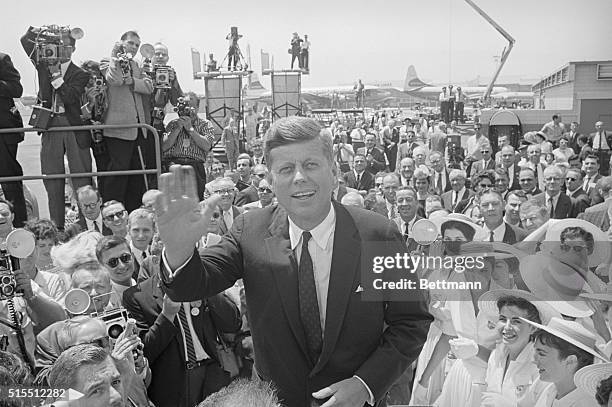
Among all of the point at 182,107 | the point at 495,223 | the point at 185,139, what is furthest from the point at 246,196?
the point at 495,223

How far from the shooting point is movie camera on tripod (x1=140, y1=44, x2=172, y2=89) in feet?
16.9

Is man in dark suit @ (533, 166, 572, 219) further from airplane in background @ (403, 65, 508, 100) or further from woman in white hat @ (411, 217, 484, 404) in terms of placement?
airplane in background @ (403, 65, 508, 100)

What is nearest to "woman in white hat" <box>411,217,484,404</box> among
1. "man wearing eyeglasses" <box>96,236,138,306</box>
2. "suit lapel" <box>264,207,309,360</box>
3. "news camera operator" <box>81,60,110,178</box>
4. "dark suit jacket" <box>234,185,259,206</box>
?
"suit lapel" <box>264,207,309,360</box>

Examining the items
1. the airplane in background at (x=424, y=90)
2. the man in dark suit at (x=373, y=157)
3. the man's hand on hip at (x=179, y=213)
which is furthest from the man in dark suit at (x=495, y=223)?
the airplane in background at (x=424, y=90)

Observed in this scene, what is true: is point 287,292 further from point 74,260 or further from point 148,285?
point 74,260

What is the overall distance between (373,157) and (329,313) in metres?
6.92

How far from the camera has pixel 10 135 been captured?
4.73 m

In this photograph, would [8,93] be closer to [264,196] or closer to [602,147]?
[264,196]

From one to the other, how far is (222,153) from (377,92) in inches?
2448

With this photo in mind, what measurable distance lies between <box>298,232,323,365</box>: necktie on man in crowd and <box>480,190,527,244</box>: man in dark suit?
230 centimetres

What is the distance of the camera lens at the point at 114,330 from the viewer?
102 inches

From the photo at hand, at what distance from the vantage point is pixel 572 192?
663 cm

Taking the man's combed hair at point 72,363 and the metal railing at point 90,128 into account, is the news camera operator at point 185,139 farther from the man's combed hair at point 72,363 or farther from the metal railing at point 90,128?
the man's combed hair at point 72,363

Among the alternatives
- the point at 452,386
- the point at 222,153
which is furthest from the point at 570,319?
the point at 222,153
